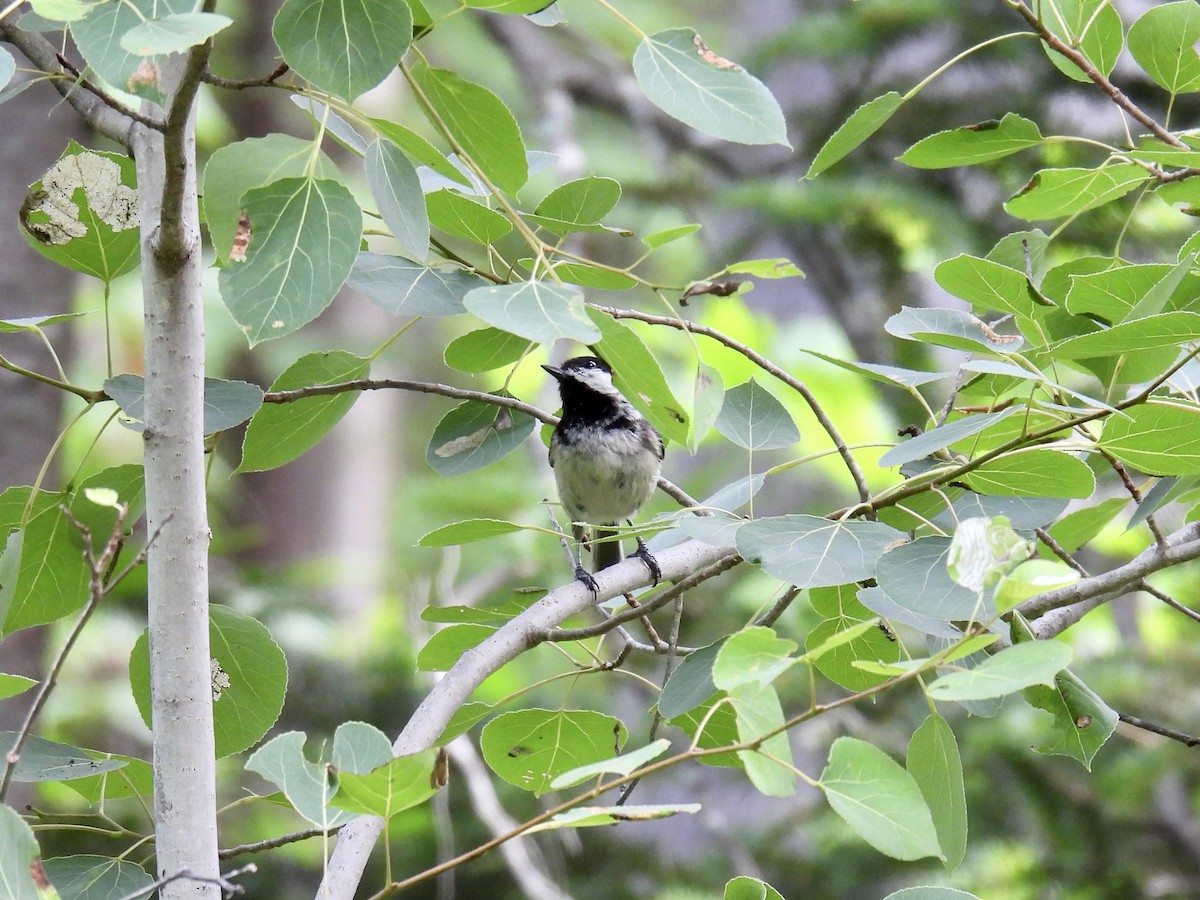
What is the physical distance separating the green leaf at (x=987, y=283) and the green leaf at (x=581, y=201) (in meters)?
0.43

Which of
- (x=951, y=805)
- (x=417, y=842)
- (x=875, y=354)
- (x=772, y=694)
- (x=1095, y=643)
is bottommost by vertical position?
(x=1095, y=643)

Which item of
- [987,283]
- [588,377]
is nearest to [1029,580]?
[987,283]

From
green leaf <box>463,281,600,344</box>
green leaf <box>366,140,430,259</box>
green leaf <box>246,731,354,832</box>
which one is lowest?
green leaf <box>246,731,354,832</box>

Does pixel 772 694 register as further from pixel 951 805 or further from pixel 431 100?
pixel 431 100

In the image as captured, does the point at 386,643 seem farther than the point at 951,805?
Yes

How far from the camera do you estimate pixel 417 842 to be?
15.6ft

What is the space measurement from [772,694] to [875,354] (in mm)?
4415

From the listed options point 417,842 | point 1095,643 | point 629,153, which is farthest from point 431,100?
point 629,153

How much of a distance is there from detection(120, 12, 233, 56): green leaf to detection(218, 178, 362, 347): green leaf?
22 centimetres

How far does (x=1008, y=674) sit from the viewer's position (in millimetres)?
1014

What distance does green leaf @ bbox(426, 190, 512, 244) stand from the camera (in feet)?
5.07

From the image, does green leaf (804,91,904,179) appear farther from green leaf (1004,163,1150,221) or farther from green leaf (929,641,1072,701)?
green leaf (929,641,1072,701)

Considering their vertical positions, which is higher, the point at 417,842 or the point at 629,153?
the point at 629,153

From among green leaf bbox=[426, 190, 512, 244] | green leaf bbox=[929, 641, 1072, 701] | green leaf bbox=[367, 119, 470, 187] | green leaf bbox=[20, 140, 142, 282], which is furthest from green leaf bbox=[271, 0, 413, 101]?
green leaf bbox=[929, 641, 1072, 701]
